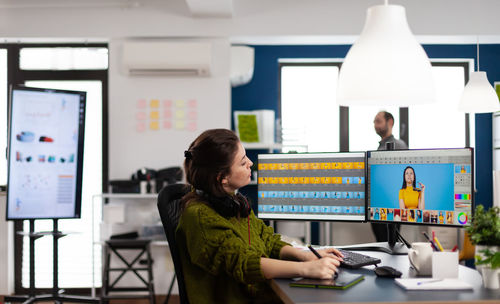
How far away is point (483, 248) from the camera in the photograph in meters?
1.60

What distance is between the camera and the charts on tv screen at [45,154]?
11.2ft

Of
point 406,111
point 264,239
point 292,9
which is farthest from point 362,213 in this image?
point 406,111

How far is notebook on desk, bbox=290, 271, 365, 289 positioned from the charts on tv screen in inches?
92.9

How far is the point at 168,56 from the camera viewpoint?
14.4 feet

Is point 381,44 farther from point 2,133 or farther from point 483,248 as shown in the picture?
point 2,133

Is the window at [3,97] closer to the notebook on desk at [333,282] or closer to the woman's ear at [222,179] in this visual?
the woman's ear at [222,179]

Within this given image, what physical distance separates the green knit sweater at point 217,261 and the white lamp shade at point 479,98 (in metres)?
2.91

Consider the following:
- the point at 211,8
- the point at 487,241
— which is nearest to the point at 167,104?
the point at 211,8

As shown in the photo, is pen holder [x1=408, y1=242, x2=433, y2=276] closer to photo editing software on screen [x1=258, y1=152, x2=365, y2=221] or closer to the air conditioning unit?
photo editing software on screen [x1=258, y1=152, x2=365, y2=221]

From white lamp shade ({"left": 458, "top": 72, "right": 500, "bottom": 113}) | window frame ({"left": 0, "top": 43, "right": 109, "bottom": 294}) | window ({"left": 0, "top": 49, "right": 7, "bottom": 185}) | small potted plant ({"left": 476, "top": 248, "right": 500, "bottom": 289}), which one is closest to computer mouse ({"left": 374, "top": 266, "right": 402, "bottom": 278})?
small potted plant ({"left": 476, "top": 248, "right": 500, "bottom": 289})

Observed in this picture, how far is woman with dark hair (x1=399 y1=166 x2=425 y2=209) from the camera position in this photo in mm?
2270

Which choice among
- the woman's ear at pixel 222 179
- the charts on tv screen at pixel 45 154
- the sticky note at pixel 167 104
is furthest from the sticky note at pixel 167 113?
the woman's ear at pixel 222 179

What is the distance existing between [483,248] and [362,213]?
2.93 ft

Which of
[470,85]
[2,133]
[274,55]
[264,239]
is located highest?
[274,55]
